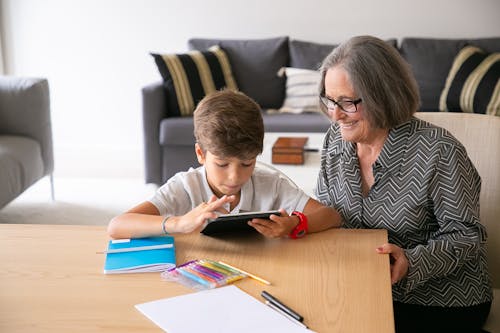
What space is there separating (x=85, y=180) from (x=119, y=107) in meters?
0.81

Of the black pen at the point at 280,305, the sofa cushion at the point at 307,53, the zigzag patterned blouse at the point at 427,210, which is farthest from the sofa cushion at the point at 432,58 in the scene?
the black pen at the point at 280,305

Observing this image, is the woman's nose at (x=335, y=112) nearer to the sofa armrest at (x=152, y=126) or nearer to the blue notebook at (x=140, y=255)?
the blue notebook at (x=140, y=255)

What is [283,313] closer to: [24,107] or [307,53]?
[24,107]

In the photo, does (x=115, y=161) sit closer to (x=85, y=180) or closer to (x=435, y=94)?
(x=85, y=180)

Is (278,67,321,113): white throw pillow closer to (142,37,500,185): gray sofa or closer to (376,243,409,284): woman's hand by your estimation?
(142,37,500,185): gray sofa

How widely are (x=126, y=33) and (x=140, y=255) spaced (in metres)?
3.63

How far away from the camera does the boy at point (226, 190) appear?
58.7 inches

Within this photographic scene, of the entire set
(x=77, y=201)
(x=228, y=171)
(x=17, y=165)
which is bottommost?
(x=77, y=201)

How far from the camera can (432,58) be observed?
4.25 metres

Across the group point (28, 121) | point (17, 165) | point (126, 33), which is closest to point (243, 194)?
point (17, 165)

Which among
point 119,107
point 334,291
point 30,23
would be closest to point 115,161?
point 119,107

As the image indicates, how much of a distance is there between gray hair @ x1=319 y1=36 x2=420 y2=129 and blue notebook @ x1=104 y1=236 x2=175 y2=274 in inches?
22.2

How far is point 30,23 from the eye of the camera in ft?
16.1

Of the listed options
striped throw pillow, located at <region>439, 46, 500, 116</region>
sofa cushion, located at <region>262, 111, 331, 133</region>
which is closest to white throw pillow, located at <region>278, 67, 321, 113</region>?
sofa cushion, located at <region>262, 111, 331, 133</region>
